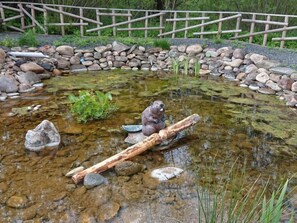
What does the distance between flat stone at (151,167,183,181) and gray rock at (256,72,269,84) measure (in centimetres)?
424

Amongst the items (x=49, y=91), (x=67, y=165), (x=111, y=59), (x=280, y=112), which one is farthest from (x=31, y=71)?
(x=280, y=112)

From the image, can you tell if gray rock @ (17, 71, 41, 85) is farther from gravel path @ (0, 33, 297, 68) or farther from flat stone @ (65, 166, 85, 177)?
flat stone @ (65, 166, 85, 177)

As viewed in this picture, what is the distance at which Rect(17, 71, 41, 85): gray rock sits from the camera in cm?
636

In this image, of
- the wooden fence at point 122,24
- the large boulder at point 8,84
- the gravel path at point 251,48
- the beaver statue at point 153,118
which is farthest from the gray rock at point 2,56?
the beaver statue at point 153,118

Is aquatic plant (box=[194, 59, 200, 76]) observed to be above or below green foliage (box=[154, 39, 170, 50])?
below

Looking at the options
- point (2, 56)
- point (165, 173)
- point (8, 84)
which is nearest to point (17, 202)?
point (165, 173)

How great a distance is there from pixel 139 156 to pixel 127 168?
379mm

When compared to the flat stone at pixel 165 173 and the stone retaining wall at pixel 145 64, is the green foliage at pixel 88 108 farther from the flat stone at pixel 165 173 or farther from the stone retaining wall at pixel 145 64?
the stone retaining wall at pixel 145 64

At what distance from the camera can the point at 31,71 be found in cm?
677

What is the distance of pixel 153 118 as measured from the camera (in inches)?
150

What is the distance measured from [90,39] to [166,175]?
6.37m

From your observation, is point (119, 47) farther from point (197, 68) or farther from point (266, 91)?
point (266, 91)

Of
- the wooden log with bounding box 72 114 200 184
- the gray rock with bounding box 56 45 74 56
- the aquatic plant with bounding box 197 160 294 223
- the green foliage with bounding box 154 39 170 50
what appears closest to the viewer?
the aquatic plant with bounding box 197 160 294 223

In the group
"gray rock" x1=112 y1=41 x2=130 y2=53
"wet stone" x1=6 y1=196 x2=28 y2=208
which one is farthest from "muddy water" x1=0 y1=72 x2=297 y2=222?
"gray rock" x1=112 y1=41 x2=130 y2=53
